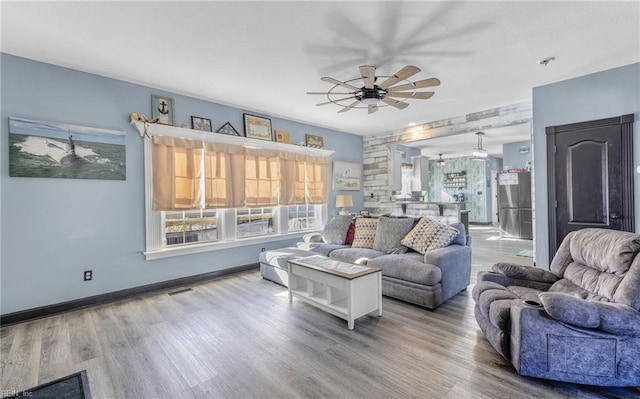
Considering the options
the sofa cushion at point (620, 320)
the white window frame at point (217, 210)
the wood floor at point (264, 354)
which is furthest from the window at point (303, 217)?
the sofa cushion at point (620, 320)

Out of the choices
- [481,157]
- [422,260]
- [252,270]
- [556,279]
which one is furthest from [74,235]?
[481,157]

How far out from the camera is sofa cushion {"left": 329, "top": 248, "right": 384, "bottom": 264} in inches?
146

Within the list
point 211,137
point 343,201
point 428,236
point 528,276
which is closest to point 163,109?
point 211,137

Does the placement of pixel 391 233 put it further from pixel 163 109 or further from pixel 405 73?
pixel 163 109

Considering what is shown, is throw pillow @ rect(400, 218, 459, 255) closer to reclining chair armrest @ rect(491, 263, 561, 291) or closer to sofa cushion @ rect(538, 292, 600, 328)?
reclining chair armrest @ rect(491, 263, 561, 291)

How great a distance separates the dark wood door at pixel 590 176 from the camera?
134 inches

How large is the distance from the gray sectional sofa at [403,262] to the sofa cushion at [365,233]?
0.10m

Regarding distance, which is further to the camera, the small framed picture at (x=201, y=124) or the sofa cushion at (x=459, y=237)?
the small framed picture at (x=201, y=124)

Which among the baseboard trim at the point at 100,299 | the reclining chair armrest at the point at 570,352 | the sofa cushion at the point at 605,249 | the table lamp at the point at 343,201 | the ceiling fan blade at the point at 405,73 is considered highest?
the ceiling fan blade at the point at 405,73

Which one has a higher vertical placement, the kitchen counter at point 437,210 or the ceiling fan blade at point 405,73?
the ceiling fan blade at point 405,73

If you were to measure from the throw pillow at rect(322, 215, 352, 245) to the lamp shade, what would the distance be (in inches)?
51.1

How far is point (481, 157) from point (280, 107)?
5323 millimetres

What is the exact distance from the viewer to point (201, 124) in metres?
4.22

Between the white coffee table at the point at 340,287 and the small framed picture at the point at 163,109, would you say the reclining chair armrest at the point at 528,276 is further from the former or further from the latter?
the small framed picture at the point at 163,109
